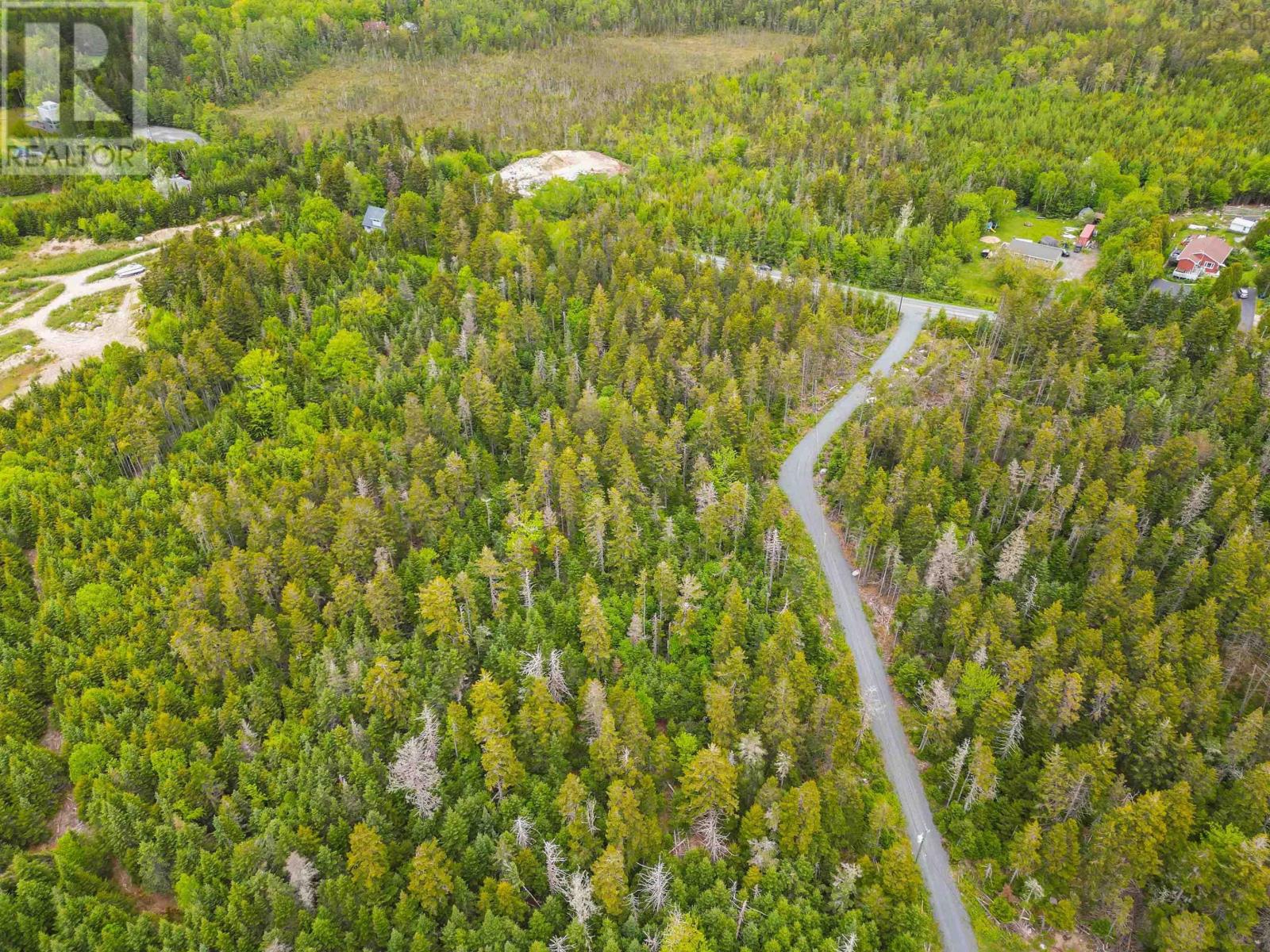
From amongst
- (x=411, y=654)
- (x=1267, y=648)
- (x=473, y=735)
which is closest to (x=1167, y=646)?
(x=1267, y=648)

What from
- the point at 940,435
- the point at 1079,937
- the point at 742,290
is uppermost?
the point at 742,290

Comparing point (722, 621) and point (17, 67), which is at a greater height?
point (17, 67)

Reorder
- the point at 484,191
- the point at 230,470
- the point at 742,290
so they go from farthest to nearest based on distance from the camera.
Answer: the point at 484,191 < the point at 742,290 < the point at 230,470

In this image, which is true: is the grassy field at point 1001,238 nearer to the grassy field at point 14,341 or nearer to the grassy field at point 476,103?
the grassy field at point 476,103

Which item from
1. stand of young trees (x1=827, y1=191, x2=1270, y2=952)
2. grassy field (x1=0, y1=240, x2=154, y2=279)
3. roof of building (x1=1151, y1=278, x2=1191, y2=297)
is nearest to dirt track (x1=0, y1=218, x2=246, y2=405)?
grassy field (x1=0, y1=240, x2=154, y2=279)

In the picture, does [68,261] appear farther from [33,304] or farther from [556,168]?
[556,168]

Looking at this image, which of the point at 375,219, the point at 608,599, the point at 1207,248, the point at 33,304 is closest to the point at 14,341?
the point at 33,304

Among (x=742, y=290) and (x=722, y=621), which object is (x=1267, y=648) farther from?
(x=742, y=290)
